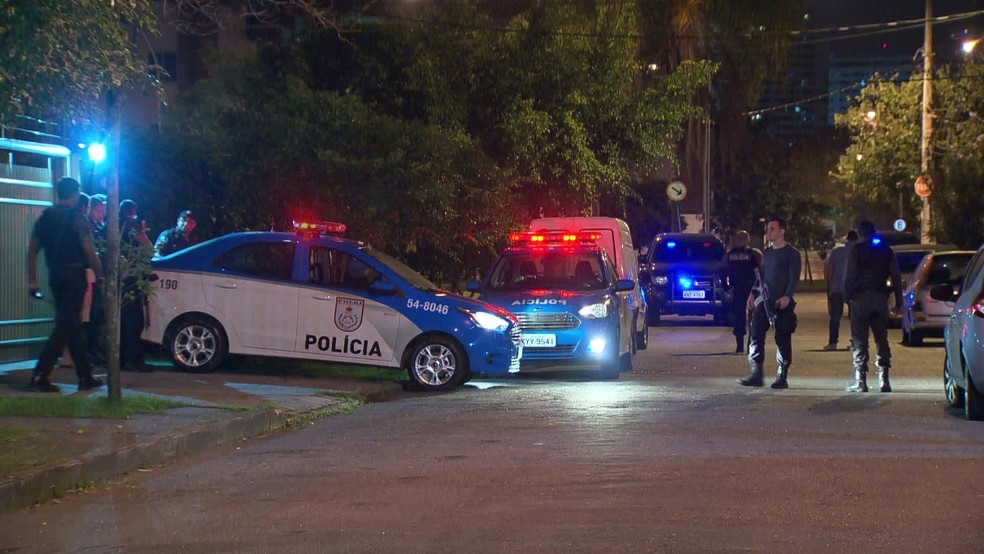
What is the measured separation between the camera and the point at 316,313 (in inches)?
595

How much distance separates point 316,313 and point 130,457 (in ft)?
18.7

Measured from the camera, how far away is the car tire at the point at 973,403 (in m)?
11.8

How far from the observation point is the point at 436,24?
1061 inches

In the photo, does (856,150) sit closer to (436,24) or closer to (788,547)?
(436,24)

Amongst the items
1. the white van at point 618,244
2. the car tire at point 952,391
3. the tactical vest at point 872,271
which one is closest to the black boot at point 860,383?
the tactical vest at point 872,271


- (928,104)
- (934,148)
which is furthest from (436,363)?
(934,148)

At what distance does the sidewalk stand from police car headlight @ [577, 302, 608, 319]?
261 centimetres

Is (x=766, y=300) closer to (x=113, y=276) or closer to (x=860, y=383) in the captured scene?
(x=860, y=383)

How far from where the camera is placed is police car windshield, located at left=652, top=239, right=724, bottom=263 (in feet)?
95.1

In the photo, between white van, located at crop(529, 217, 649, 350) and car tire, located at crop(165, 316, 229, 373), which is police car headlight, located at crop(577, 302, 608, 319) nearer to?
white van, located at crop(529, 217, 649, 350)

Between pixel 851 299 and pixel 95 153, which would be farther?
pixel 95 153

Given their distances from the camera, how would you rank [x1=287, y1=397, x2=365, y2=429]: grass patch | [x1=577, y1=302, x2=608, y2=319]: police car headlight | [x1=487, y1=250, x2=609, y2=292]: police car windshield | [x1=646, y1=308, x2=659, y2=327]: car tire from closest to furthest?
1. [x1=287, y1=397, x2=365, y2=429]: grass patch
2. [x1=577, y1=302, x2=608, y2=319]: police car headlight
3. [x1=487, y1=250, x2=609, y2=292]: police car windshield
4. [x1=646, y1=308, x2=659, y2=327]: car tire

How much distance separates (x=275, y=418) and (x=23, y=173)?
6163mm

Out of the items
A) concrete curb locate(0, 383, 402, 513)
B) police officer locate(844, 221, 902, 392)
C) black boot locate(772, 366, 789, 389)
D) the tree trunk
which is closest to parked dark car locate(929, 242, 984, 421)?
police officer locate(844, 221, 902, 392)
